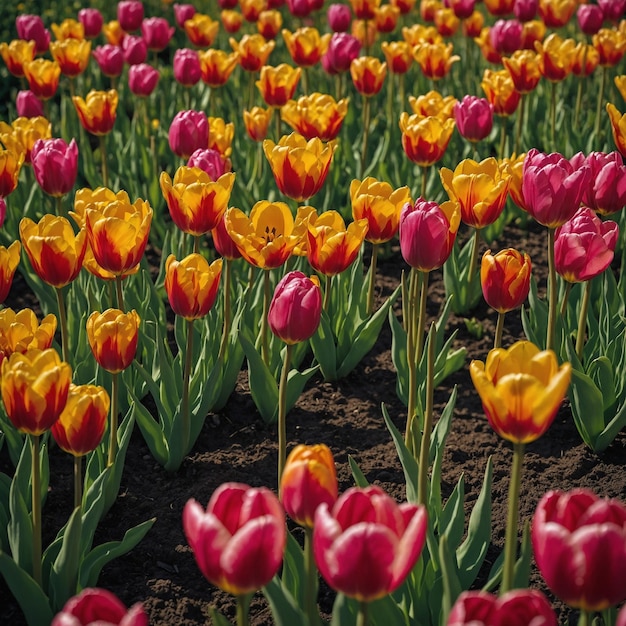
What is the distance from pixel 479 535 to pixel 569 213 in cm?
98

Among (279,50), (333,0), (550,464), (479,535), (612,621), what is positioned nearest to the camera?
(612,621)

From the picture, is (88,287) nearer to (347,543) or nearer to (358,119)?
(347,543)

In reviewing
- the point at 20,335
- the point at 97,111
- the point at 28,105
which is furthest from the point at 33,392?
the point at 28,105

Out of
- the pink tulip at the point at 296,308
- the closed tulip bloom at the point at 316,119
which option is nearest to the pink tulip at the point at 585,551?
the pink tulip at the point at 296,308

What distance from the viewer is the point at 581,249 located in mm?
2557

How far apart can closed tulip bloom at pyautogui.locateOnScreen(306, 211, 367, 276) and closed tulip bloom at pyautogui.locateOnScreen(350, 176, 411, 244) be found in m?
0.21

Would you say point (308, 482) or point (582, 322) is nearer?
point (308, 482)

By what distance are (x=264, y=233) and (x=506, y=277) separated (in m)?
0.73

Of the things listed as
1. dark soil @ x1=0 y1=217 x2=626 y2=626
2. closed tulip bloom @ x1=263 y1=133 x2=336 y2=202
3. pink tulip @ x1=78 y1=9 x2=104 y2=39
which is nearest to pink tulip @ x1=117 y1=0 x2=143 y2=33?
pink tulip @ x1=78 y1=9 x2=104 y2=39

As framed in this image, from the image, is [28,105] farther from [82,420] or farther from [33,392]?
[33,392]

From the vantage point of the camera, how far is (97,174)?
16.1 feet

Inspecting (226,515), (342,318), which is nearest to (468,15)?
(342,318)

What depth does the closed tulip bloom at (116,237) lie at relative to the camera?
2.55 meters

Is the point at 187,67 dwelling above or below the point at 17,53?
below
